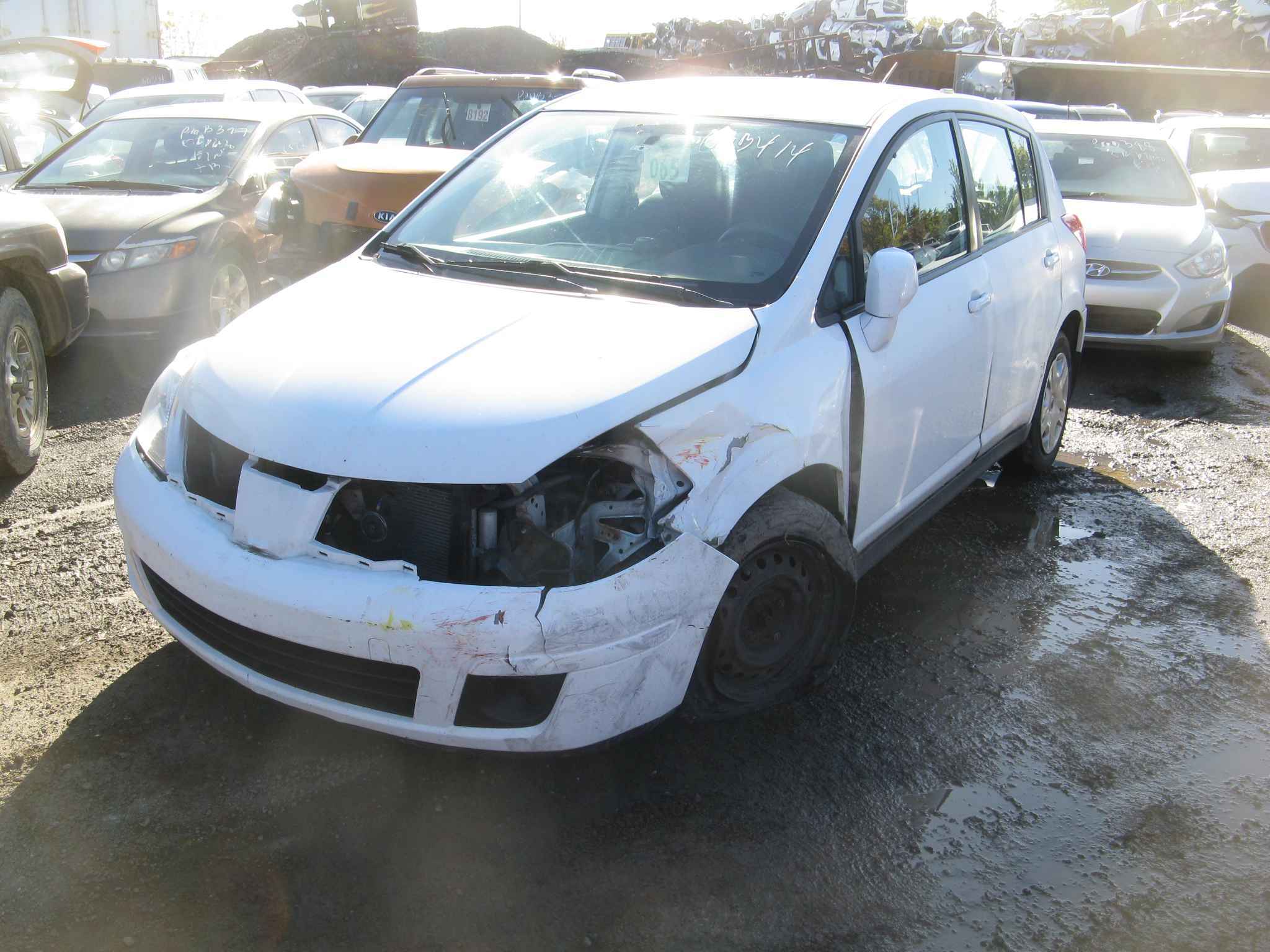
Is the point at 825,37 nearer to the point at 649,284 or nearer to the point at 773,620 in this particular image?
the point at 649,284

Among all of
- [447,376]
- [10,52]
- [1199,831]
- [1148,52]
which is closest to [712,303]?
[447,376]

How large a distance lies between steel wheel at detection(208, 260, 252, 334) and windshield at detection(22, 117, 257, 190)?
2.13 feet

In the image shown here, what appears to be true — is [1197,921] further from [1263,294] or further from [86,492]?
[1263,294]

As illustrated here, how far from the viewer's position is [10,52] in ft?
32.6

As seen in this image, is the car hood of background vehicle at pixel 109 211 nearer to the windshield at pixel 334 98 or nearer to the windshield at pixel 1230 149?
the windshield at pixel 1230 149

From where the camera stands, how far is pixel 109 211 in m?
6.80

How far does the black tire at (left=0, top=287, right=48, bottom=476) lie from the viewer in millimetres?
4691

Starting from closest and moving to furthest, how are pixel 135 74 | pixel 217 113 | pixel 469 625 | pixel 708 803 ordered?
1. pixel 469 625
2. pixel 708 803
3. pixel 217 113
4. pixel 135 74

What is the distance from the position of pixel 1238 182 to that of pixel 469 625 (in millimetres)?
9397

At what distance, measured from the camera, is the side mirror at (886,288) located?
127 inches

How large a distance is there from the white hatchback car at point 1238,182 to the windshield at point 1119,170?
26cm

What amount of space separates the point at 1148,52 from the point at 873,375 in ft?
78.5

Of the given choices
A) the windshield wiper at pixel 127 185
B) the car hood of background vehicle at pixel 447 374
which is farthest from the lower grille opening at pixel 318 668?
the windshield wiper at pixel 127 185

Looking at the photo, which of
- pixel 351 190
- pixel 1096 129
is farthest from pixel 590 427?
pixel 1096 129
